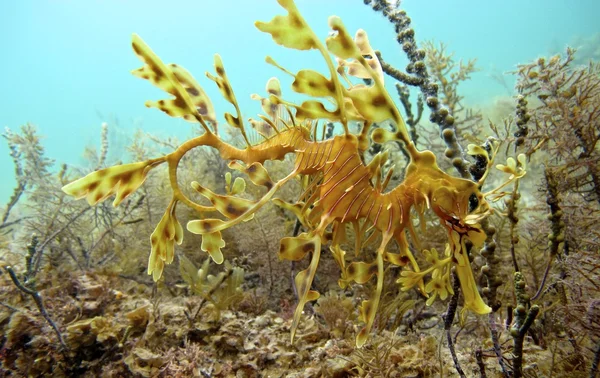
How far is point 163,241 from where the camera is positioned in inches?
43.3

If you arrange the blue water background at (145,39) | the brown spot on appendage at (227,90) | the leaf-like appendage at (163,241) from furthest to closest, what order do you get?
1. the blue water background at (145,39)
2. the brown spot on appendage at (227,90)
3. the leaf-like appendage at (163,241)

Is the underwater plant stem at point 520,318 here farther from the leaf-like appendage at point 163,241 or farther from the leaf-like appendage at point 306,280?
the leaf-like appendage at point 163,241

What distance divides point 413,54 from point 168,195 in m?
3.25

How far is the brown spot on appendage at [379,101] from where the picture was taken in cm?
89

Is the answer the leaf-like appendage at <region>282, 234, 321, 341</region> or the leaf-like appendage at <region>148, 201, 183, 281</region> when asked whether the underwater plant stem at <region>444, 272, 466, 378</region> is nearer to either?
the leaf-like appendage at <region>282, 234, 321, 341</region>

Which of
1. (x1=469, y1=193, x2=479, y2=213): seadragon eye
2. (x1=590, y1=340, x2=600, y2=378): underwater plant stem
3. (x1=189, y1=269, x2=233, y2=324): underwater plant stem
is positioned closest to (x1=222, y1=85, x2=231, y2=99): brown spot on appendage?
(x1=469, y1=193, x2=479, y2=213): seadragon eye

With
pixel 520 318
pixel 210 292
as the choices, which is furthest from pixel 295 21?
pixel 210 292

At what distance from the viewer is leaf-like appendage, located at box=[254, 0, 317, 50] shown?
853 millimetres

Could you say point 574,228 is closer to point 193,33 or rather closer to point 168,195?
point 168,195

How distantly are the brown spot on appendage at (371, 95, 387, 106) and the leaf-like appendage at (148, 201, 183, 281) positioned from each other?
0.72 meters

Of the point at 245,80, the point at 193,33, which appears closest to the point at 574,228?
the point at 245,80

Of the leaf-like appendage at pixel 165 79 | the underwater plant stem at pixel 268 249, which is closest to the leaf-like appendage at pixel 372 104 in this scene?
the leaf-like appendage at pixel 165 79

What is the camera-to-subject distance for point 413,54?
178cm

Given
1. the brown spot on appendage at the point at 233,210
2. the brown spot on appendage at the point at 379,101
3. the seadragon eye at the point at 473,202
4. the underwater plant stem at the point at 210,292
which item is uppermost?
the brown spot on appendage at the point at 379,101
